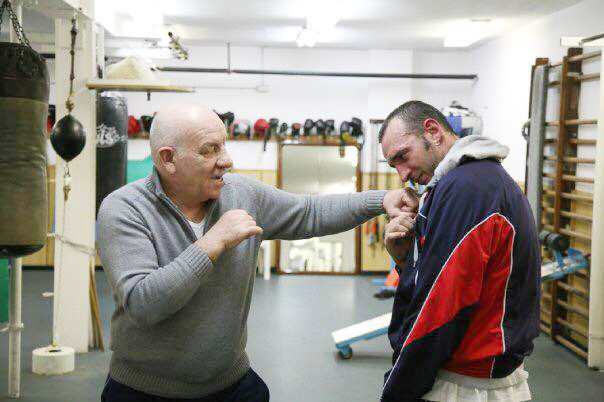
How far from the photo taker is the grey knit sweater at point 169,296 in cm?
175

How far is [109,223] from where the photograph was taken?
1.87 meters

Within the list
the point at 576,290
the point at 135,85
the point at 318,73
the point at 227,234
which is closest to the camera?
the point at 227,234

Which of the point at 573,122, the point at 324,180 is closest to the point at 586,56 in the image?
the point at 573,122

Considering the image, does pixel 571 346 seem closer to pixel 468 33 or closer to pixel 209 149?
pixel 468 33

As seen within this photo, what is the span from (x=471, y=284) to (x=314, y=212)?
2.21ft

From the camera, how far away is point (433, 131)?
221cm

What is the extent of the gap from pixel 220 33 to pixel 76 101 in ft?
12.5

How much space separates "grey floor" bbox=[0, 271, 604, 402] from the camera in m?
4.96

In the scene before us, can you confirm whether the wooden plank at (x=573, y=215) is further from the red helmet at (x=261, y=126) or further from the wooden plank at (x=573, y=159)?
the red helmet at (x=261, y=126)

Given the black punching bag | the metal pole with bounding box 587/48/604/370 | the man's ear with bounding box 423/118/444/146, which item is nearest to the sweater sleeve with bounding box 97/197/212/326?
the man's ear with bounding box 423/118/444/146

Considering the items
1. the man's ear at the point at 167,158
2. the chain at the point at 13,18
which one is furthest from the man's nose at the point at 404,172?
the chain at the point at 13,18

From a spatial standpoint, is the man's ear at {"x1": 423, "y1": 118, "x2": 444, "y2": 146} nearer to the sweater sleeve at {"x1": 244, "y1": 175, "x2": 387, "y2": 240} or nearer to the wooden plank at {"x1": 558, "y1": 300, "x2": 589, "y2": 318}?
the sweater sleeve at {"x1": 244, "y1": 175, "x2": 387, "y2": 240}

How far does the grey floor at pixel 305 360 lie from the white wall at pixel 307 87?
10.3ft

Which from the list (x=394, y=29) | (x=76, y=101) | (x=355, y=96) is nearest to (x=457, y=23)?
(x=394, y=29)
